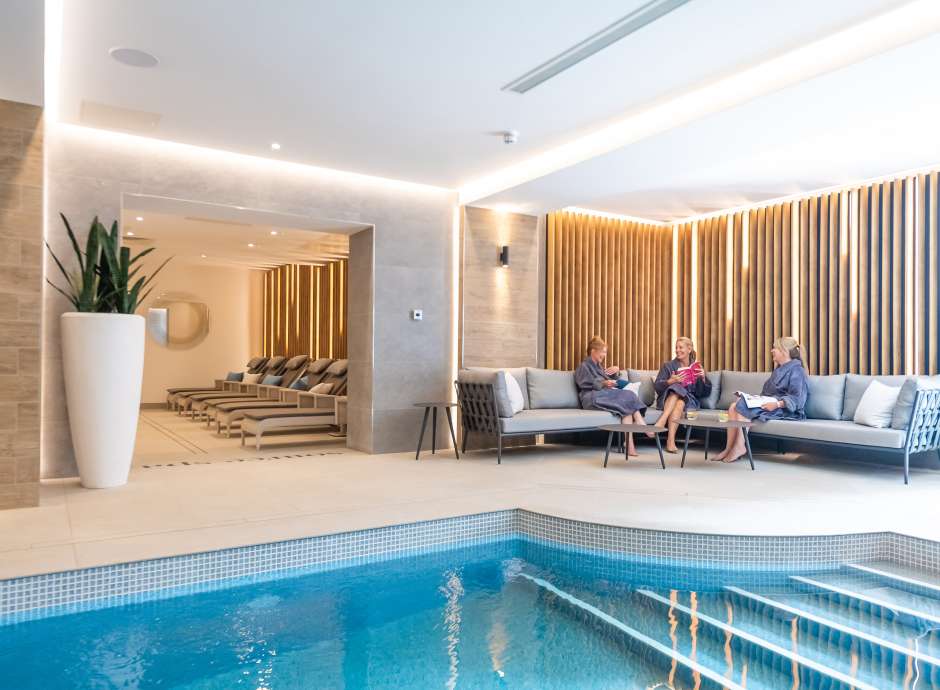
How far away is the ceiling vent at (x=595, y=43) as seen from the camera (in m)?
3.52

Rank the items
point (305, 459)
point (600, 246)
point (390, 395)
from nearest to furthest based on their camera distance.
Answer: point (305, 459)
point (390, 395)
point (600, 246)

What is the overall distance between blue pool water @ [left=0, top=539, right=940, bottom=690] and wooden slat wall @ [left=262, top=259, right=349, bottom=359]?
7701 millimetres

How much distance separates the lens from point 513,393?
21.7ft

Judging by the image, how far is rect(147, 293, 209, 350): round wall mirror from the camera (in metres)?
13.5

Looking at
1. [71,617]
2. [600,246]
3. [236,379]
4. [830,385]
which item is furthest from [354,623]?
[236,379]

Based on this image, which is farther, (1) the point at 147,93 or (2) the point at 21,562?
(1) the point at 147,93

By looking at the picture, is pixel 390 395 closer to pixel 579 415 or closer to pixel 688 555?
pixel 579 415

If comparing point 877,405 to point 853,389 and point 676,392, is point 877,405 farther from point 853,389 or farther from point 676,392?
point 676,392

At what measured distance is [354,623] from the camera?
3.03 meters

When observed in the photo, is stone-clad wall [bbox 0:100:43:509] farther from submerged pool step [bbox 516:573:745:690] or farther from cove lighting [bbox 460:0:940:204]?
cove lighting [bbox 460:0:940:204]

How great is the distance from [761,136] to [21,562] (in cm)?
517

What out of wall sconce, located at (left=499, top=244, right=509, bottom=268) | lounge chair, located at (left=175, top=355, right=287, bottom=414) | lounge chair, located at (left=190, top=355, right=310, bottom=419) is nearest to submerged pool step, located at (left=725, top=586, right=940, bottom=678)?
wall sconce, located at (left=499, top=244, right=509, bottom=268)

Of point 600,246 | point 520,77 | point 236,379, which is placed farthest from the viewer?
point 236,379

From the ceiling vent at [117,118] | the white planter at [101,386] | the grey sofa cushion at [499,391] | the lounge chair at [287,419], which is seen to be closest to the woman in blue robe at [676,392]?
the grey sofa cushion at [499,391]
